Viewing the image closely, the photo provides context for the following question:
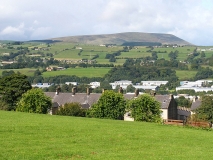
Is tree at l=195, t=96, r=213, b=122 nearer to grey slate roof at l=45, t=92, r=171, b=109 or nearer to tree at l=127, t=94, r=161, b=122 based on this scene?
grey slate roof at l=45, t=92, r=171, b=109

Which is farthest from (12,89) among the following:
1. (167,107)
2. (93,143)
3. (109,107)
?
(93,143)

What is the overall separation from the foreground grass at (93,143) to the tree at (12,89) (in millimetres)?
47000

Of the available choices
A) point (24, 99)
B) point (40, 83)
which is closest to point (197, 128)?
point (24, 99)

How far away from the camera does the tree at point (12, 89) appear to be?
8656cm

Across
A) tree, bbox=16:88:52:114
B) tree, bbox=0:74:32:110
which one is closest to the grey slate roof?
tree, bbox=0:74:32:110

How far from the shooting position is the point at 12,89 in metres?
86.5

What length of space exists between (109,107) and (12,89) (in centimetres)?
Result: 2048

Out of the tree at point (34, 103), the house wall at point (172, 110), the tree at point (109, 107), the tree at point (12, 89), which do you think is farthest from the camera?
the house wall at point (172, 110)

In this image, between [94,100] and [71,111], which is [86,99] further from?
[71,111]

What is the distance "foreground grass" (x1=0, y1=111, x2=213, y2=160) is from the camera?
2756 centimetres

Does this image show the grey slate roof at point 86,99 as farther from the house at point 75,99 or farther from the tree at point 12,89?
the tree at point 12,89

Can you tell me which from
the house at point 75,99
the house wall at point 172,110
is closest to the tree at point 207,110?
the house wall at point 172,110

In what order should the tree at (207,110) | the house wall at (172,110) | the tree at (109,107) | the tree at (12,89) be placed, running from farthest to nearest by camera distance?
the house wall at (172,110)
the tree at (207,110)
the tree at (12,89)
the tree at (109,107)

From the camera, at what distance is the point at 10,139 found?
31.0 meters
